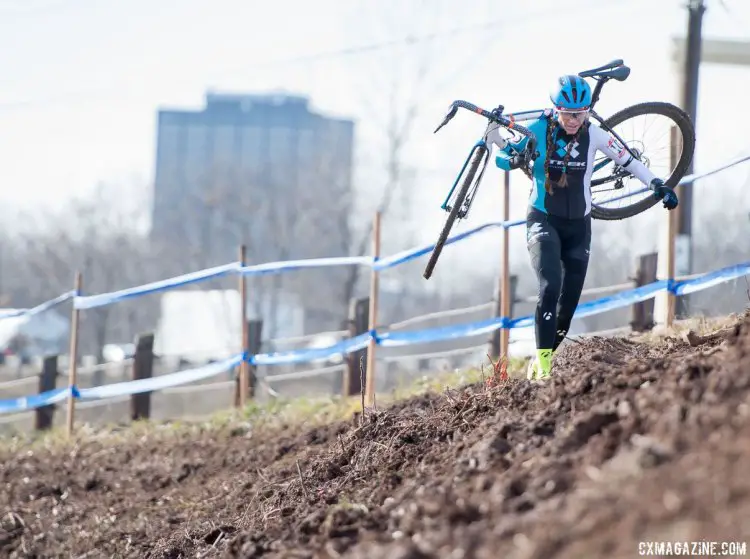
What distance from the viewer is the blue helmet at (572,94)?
21.1 ft

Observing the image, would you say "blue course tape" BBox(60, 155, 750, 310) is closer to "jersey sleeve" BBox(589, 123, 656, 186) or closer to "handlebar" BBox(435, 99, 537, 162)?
"jersey sleeve" BBox(589, 123, 656, 186)

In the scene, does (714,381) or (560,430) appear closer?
(714,381)

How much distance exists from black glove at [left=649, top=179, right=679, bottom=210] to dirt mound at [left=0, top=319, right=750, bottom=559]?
94cm

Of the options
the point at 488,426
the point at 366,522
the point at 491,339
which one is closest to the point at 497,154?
the point at 488,426

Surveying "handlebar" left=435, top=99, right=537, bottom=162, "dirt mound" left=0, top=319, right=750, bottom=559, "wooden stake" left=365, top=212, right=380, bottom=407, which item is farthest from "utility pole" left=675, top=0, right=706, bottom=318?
"handlebar" left=435, top=99, right=537, bottom=162

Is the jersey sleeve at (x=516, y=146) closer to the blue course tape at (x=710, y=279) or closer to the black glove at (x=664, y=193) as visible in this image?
the black glove at (x=664, y=193)

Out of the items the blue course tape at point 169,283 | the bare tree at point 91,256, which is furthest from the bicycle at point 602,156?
the bare tree at point 91,256

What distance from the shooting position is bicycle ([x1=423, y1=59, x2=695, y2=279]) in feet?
21.3

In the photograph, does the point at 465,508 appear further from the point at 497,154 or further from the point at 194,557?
the point at 497,154

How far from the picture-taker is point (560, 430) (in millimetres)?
4301

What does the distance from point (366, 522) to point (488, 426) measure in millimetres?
1038

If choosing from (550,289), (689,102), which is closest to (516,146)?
(550,289)

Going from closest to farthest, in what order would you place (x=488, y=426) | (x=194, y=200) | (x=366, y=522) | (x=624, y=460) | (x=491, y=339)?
(x=624, y=460) → (x=366, y=522) → (x=488, y=426) → (x=491, y=339) → (x=194, y=200)

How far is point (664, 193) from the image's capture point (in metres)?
6.61
